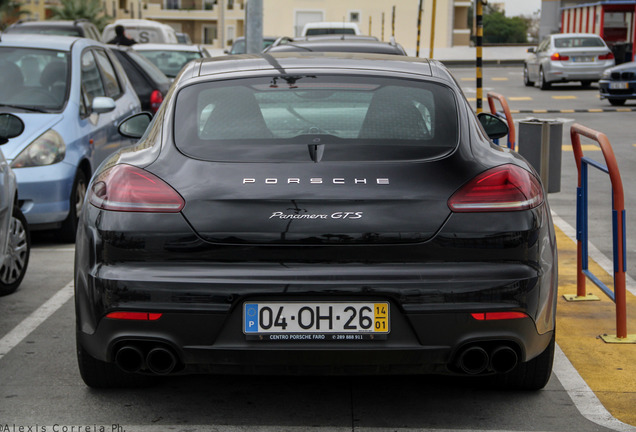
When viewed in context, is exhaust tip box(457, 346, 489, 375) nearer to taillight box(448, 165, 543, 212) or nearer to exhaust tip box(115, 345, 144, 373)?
taillight box(448, 165, 543, 212)

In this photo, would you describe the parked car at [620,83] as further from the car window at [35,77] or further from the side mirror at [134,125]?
the side mirror at [134,125]

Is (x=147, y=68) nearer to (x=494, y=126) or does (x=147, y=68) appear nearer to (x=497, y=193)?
(x=494, y=126)

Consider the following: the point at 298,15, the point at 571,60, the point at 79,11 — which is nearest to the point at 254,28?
the point at 571,60

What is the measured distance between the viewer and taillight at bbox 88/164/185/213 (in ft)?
13.3

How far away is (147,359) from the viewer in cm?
408

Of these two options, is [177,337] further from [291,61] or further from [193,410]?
[291,61]

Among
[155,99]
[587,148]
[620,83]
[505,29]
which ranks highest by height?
[155,99]

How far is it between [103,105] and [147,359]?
17.6 ft

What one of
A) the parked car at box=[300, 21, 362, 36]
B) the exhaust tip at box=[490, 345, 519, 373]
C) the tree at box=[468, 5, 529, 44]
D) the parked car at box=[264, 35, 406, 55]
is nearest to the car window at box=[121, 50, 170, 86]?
the parked car at box=[264, 35, 406, 55]

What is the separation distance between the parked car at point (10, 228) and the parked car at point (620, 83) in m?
18.6

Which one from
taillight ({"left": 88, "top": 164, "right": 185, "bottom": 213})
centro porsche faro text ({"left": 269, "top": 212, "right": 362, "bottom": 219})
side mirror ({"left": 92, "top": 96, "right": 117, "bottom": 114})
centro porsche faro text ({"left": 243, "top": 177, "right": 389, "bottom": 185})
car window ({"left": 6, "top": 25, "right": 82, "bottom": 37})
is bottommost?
side mirror ({"left": 92, "top": 96, "right": 117, "bottom": 114})

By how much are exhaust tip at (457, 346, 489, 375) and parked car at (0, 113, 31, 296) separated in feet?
9.94

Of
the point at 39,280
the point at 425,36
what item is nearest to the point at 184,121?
the point at 39,280

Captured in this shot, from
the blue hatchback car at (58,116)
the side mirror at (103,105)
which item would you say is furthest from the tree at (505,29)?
the side mirror at (103,105)
